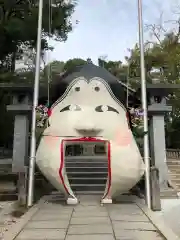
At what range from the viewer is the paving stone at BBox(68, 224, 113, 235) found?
20.0 feet

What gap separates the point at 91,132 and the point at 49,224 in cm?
264

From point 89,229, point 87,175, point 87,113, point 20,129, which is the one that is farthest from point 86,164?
point 89,229

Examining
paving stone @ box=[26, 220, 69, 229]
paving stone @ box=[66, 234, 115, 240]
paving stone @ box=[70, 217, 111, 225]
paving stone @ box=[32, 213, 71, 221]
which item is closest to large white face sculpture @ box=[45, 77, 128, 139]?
paving stone @ box=[32, 213, 71, 221]

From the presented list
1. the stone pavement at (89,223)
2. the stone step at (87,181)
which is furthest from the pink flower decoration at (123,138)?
the stone step at (87,181)

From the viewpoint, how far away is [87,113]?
8.90 meters

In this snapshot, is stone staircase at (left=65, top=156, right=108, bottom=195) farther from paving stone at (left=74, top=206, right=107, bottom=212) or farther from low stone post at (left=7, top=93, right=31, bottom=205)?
paving stone at (left=74, top=206, right=107, bottom=212)

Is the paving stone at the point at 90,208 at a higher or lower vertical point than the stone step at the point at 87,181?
lower

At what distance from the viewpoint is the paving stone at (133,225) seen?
6.38 metres

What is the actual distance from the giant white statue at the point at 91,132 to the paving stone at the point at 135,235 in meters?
2.28

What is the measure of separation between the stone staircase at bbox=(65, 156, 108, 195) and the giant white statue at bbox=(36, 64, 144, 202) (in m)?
2.45

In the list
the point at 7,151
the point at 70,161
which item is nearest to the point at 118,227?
the point at 70,161

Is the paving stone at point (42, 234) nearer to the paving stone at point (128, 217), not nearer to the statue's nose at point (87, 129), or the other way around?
the paving stone at point (128, 217)

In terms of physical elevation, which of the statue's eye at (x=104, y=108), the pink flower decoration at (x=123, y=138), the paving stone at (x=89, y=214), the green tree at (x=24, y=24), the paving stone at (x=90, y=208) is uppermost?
the green tree at (x=24, y=24)

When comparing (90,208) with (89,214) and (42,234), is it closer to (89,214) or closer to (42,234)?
(89,214)
